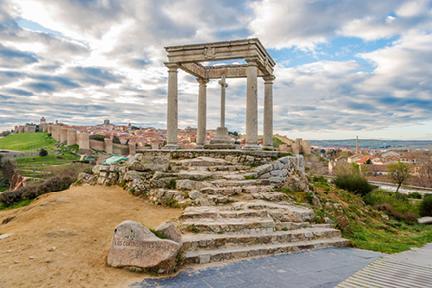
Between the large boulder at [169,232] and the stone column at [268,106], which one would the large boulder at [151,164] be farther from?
the stone column at [268,106]

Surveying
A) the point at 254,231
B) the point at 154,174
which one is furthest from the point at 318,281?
the point at 154,174

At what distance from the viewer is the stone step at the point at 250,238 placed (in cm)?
666

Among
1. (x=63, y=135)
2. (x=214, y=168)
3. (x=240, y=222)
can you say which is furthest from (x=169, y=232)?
(x=63, y=135)

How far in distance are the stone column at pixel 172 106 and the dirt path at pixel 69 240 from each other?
17.2ft

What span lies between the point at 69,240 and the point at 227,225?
3.48 meters

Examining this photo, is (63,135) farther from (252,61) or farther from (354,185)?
(252,61)

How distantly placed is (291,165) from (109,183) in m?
7.44

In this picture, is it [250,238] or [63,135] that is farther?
[63,135]

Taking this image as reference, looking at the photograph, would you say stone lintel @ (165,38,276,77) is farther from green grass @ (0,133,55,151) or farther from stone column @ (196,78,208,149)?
green grass @ (0,133,55,151)

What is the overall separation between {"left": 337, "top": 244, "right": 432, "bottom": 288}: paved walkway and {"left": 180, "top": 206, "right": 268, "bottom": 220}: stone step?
3.01m

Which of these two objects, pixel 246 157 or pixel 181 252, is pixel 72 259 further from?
pixel 246 157

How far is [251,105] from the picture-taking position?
1474 centimetres

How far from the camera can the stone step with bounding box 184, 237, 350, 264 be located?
624cm

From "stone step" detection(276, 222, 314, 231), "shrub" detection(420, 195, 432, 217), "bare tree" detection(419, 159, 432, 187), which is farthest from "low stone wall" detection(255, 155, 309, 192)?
"bare tree" detection(419, 159, 432, 187)
